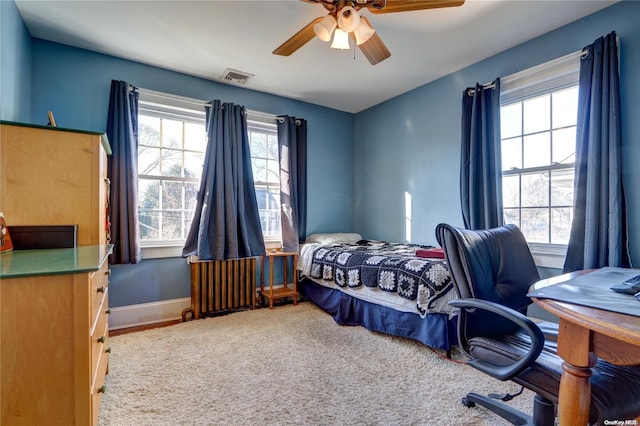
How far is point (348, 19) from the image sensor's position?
1.70m

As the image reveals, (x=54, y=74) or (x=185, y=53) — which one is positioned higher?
(x=185, y=53)

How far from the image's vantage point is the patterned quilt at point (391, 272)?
82.2 inches

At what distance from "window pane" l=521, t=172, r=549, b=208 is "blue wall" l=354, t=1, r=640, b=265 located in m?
0.52

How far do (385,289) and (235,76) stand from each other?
2.55 metres

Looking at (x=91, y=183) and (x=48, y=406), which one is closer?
(x=48, y=406)

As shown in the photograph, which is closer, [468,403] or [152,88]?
[468,403]

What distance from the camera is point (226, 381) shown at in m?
1.82

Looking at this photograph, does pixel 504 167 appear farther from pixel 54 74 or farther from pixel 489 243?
pixel 54 74

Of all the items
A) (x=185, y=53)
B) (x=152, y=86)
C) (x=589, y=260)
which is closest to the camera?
(x=589, y=260)

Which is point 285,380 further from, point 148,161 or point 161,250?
point 148,161

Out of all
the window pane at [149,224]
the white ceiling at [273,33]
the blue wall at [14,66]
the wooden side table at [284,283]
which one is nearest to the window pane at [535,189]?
the white ceiling at [273,33]

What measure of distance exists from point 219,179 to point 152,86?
3.55ft

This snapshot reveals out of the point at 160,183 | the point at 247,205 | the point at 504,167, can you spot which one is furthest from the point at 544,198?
the point at 160,183

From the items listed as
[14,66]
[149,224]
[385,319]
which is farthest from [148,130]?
[385,319]
